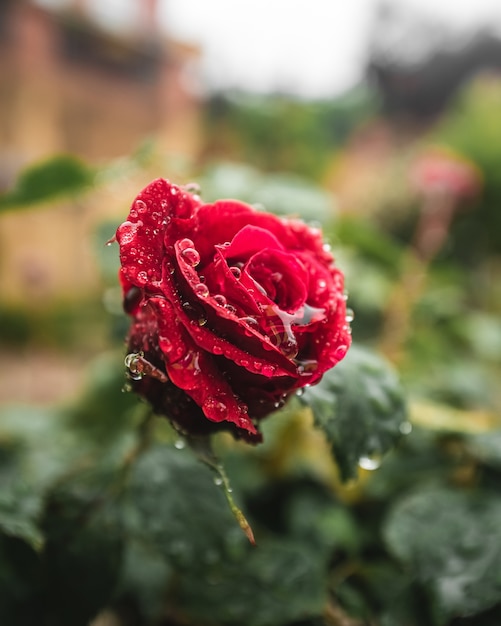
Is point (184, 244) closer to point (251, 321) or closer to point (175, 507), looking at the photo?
point (251, 321)

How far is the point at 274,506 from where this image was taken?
567mm

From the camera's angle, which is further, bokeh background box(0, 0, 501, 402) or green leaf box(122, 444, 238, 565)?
bokeh background box(0, 0, 501, 402)

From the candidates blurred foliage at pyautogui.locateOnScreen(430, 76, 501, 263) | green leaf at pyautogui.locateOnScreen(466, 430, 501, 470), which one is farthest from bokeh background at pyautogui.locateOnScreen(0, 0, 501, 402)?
green leaf at pyautogui.locateOnScreen(466, 430, 501, 470)

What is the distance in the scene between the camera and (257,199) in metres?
0.60

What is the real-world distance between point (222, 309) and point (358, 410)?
145 mm

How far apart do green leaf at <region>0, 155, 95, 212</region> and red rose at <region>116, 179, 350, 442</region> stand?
17 centimetres

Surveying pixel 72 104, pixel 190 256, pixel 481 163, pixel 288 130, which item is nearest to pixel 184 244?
pixel 190 256

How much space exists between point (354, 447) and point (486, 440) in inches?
6.8

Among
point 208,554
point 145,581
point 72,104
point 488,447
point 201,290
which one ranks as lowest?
point 72,104

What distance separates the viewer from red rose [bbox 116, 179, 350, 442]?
22 centimetres

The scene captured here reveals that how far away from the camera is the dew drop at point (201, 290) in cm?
22

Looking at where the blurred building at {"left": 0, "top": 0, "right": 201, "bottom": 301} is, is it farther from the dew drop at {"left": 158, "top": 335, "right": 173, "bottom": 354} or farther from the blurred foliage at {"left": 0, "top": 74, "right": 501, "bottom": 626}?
the dew drop at {"left": 158, "top": 335, "right": 173, "bottom": 354}

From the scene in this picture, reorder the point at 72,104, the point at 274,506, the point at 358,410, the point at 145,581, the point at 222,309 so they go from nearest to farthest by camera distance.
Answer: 1. the point at 222,309
2. the point at 358,410
3. the point at 145,581
4. the point at 274,506
5. the point at 72,104

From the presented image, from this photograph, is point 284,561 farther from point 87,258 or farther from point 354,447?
point 87,258
